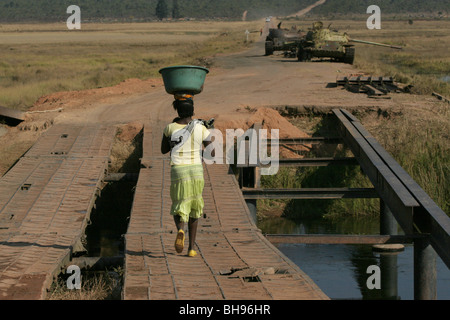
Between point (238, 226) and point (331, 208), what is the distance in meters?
5.32

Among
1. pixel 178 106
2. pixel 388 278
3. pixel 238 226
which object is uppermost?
pixel 178 106

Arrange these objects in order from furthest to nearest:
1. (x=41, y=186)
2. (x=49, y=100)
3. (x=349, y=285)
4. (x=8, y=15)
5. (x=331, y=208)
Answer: (x=8, y=15) → (x=49, y=100) → (x=331, y=208) → (x=41, y=186) → (x=349, y=285)

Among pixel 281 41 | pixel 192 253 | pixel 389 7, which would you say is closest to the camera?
pixel 192 253

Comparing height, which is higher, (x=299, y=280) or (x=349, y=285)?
(x=299, y=280)

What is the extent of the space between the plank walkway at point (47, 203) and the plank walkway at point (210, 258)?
0.73 metres

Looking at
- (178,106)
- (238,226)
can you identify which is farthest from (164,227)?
(178,106)

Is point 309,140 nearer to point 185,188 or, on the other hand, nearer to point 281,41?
point 185,188

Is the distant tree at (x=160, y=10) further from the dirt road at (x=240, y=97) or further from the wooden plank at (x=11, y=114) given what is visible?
the wooden plank at (x=11, y=114)

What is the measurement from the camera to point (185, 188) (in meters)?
7.77

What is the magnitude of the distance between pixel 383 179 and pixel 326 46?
861 inches

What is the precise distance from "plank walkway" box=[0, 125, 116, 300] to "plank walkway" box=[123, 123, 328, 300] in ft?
2.40

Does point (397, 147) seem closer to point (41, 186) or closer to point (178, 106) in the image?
point (41, 186)

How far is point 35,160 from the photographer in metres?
A: 13.4

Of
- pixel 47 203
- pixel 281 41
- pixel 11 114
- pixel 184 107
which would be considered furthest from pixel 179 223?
pixel 281 41
